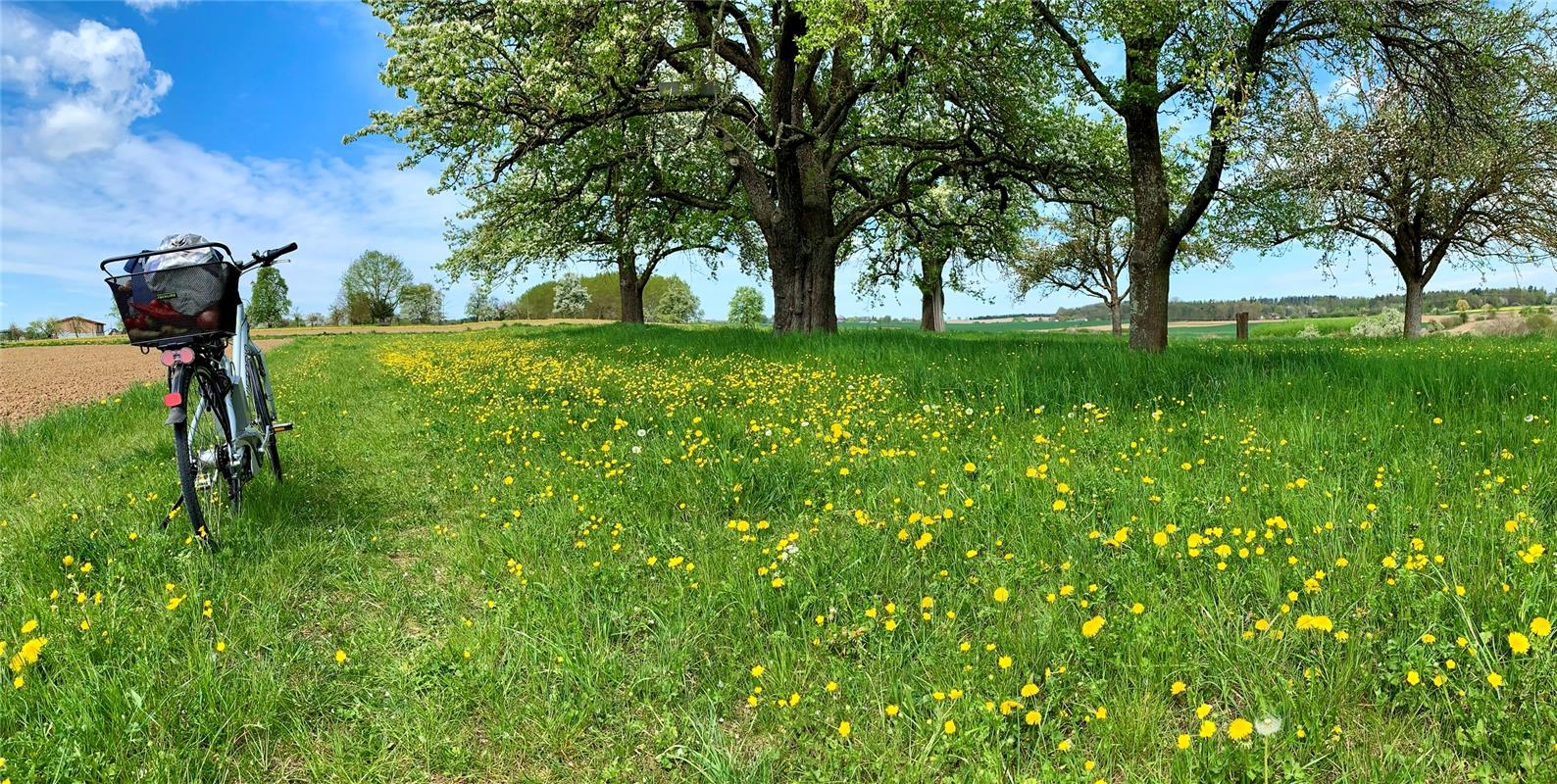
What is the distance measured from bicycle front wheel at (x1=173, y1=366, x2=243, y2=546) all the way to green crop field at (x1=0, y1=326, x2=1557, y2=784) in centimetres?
21

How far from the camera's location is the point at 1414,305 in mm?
26938

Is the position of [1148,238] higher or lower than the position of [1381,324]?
higher

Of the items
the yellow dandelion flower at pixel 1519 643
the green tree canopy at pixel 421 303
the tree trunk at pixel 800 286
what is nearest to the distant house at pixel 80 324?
the green tree canopy at pixel 421 303

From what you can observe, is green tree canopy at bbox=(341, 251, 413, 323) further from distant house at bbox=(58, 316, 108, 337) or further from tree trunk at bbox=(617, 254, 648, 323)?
tree trunk at bbox=(617, 254, 648, 323)

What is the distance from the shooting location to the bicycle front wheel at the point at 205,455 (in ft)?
14.5

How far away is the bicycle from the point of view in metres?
4.64

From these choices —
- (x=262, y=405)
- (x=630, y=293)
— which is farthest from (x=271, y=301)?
(x=262, y=405)

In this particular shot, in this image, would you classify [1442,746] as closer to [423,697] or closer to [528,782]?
[528,782]

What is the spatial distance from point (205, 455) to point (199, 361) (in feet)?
2.22

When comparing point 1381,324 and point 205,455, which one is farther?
point 1381,324

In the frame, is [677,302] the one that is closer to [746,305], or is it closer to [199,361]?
[746,305]

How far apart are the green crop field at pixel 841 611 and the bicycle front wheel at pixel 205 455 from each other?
21cm

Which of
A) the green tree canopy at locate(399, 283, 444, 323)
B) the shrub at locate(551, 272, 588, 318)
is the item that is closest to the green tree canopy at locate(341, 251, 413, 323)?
the green tree canopy at locate(399, 283, 444, 323)

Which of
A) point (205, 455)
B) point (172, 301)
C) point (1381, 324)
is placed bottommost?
point (205, 455)
